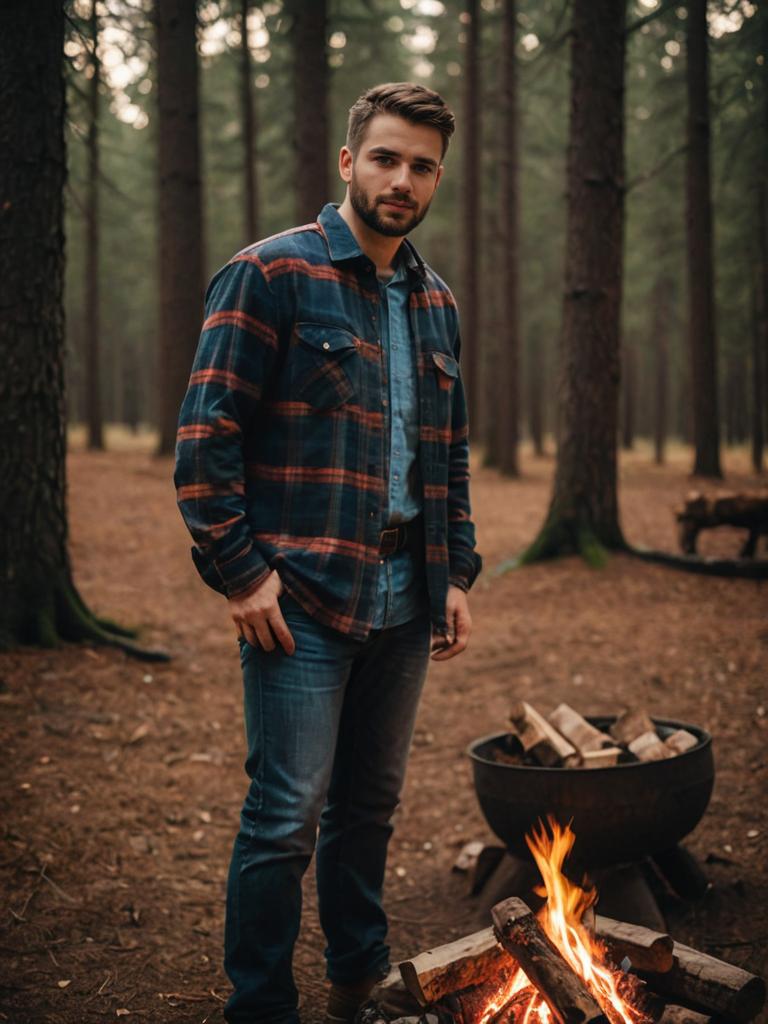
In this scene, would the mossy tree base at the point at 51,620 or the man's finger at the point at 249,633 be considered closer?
the man's finger at the point at 249,633

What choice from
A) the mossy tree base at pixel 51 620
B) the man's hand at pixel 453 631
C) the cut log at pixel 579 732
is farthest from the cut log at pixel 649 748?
the mossy tree base at pixel 51 620

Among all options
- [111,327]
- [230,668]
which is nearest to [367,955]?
[230,668]

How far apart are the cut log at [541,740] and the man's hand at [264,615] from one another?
1.80 metres

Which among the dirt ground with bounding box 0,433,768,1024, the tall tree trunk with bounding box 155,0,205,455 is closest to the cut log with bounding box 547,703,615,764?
the dirt ground with bounding box 0,433,768,1024

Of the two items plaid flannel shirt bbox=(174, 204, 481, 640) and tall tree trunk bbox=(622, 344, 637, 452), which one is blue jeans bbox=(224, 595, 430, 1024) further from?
tall tree trunk bbox=(622, 344, 637, 452)

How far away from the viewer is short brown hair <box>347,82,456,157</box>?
2.68 m

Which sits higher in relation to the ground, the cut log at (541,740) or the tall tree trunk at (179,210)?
the tall tree trunk at (179,210)

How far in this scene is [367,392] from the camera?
8.98 feet

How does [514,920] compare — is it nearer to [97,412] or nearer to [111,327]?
[97,412]

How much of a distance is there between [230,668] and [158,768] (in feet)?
5.75

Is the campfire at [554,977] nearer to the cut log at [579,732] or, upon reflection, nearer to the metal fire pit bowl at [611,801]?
the metal fire pit bowl at [611,801]

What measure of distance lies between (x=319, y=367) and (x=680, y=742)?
99.3 inches

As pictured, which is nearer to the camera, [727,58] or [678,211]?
[727,58]

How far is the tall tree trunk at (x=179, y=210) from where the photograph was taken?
13047 millimetres
